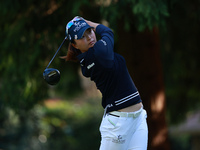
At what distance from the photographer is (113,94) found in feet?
12.0

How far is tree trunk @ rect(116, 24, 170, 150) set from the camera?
7.09m

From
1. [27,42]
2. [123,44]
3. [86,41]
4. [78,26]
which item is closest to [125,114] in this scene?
[86,41]

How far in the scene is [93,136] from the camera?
16141 mm

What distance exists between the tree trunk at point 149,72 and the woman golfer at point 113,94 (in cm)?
338

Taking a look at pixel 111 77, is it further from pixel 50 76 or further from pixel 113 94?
pixel 50 76

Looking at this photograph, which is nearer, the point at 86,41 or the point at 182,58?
the point at 86,41

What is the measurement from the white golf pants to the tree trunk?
3386 millimetres

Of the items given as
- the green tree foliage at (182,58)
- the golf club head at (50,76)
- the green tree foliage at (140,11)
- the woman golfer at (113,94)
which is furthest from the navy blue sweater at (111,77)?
the green tree foliage at (182,58)

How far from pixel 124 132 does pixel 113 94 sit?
0.37 meters

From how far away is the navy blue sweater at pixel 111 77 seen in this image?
3.57 metres

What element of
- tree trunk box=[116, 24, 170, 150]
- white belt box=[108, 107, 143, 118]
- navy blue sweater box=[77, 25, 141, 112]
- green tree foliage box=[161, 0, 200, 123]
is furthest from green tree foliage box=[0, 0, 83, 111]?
white belt box=[108, 107, 143, 118]

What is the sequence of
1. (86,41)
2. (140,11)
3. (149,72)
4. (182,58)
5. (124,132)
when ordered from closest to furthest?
(124,132) < (86,41) < (140,11) < (149,72) < (182,58)

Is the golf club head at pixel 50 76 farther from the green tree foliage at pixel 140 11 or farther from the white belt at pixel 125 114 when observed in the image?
the green tree foliage at pixel 140 11

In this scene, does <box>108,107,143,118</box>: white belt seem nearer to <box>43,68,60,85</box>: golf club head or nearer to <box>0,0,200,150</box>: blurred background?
<box>43,68,60,85</box>: golf club head
